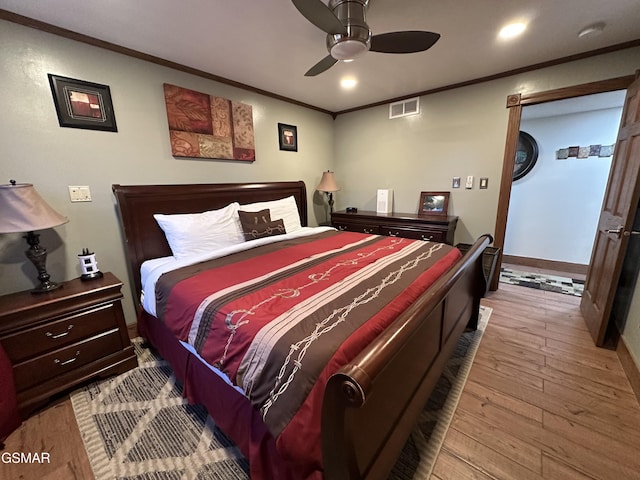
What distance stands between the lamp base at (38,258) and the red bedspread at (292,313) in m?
0.73

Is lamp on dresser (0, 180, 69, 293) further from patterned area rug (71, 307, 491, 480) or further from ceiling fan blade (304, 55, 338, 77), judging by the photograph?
ceiling fan blade (304, 55, 338, 77)

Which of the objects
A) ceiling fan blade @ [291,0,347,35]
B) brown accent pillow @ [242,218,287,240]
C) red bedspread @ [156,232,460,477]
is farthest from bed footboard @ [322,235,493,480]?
brown accent pillow @ [242,218,287,240]

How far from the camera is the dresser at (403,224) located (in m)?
3.01

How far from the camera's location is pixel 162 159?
2.37 metres

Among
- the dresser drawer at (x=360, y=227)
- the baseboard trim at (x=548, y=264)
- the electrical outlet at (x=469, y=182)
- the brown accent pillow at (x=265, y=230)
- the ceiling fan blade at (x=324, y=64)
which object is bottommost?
the baseboard trim at (x=548, y=264)

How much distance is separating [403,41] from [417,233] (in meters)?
2.07

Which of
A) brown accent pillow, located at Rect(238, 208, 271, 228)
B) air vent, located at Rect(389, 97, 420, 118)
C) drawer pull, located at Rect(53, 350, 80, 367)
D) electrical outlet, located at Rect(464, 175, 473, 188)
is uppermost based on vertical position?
air vent, located at Rect(389, 97, 420, 118)

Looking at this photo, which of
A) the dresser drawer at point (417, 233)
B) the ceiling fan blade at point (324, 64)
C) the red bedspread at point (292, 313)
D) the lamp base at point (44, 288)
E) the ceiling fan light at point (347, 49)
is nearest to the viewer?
the red bedspread at point (292, 313)

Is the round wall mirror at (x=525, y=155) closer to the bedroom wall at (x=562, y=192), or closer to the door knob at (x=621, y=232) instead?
the bedroom wall at (x=562, y=192)

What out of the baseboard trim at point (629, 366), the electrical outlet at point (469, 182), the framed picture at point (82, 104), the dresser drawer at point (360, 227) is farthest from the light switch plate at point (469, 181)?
the framed picture at point (82, 104)

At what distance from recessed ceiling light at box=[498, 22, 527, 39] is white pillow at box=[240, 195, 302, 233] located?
237cm

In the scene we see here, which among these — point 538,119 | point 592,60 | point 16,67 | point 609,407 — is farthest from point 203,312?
point 538,119

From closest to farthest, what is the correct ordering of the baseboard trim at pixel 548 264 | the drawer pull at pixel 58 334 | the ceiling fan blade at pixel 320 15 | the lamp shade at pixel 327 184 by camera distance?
the ceiling fan blade at pixel 320 15 < the drawer pull at pixel 58 334 < the baseboard trim at pixel 548 264 < the lamp shade at pixel 327 184

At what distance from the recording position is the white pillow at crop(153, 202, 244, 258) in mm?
2162
